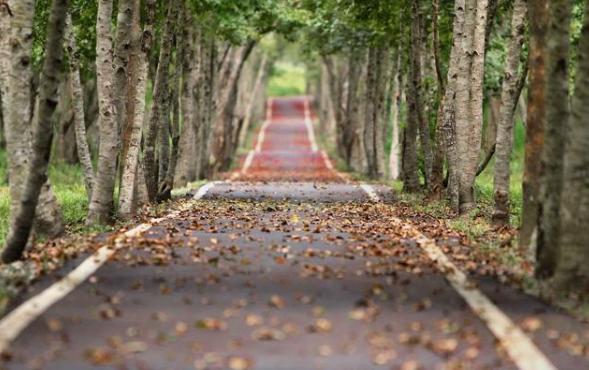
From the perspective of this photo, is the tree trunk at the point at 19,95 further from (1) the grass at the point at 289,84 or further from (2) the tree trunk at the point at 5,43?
(1) the grass at the point at 289,84

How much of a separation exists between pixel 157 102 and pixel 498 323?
13270 millimetres

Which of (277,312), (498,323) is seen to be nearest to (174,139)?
(277,312)

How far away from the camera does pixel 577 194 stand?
34.8 ft

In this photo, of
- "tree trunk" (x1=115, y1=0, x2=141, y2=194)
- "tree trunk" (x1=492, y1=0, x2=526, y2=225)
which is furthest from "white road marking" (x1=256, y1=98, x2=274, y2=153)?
→ "tree trunk" (x1=492, y1=0, x2=526, y2=225)

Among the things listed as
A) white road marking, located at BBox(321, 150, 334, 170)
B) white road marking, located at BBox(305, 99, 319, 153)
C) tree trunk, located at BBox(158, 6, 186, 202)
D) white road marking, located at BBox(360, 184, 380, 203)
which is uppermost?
tree trunk, located at BBox(158, 6, 186, 202)

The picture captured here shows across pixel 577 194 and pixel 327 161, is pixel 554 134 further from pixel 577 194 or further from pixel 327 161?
pixel 327 161

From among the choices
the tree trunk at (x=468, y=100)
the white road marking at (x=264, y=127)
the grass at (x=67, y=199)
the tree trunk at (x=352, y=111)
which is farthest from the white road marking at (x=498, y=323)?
the white road marking at (x=264, y=127)

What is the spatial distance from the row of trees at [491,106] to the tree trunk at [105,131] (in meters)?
6.00

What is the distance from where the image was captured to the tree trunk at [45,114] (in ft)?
38.2

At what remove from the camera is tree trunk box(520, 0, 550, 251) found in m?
13.1

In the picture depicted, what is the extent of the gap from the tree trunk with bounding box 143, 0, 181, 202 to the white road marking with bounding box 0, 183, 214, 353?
732 cm

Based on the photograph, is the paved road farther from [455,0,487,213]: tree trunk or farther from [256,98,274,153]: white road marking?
[256,98,274,153]: white road marking

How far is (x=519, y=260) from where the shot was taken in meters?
12.5

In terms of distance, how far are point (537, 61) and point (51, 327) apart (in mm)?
7263
